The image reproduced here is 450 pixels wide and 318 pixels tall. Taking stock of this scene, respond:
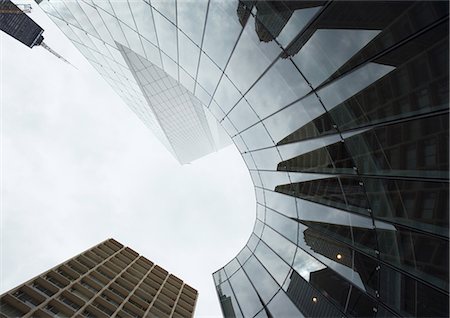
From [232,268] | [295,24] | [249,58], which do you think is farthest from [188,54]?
[232,268]

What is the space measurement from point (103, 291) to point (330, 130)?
48237 mm

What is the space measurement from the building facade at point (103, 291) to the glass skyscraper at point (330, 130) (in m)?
31.7

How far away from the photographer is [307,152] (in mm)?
10609

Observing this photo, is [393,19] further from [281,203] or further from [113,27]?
[113,27]

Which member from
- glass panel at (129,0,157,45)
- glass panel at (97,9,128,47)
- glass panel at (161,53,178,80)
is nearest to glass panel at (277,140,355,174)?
glass panel at (161,53,178,80)

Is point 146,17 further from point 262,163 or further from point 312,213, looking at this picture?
point 312,213

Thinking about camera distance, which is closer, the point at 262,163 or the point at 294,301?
the point at 294,301

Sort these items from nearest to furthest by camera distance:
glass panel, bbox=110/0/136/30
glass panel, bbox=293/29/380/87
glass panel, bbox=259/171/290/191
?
1. glass panel, bbox=293/29/380/87
2. glass panel, bbox=259/171/290/191
3. glass panel, bbox=110/0/136/30

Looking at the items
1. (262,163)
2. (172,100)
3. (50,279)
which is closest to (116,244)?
(50,279)

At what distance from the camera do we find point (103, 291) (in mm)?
46594

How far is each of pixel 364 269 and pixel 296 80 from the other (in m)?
5.64

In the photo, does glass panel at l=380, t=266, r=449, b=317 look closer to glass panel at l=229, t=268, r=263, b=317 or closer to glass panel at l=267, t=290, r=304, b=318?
glass panel at l=267, t=290, r=304, b=318

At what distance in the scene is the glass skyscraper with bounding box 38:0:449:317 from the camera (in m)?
5.59

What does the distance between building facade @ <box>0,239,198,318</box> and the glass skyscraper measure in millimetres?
31744
